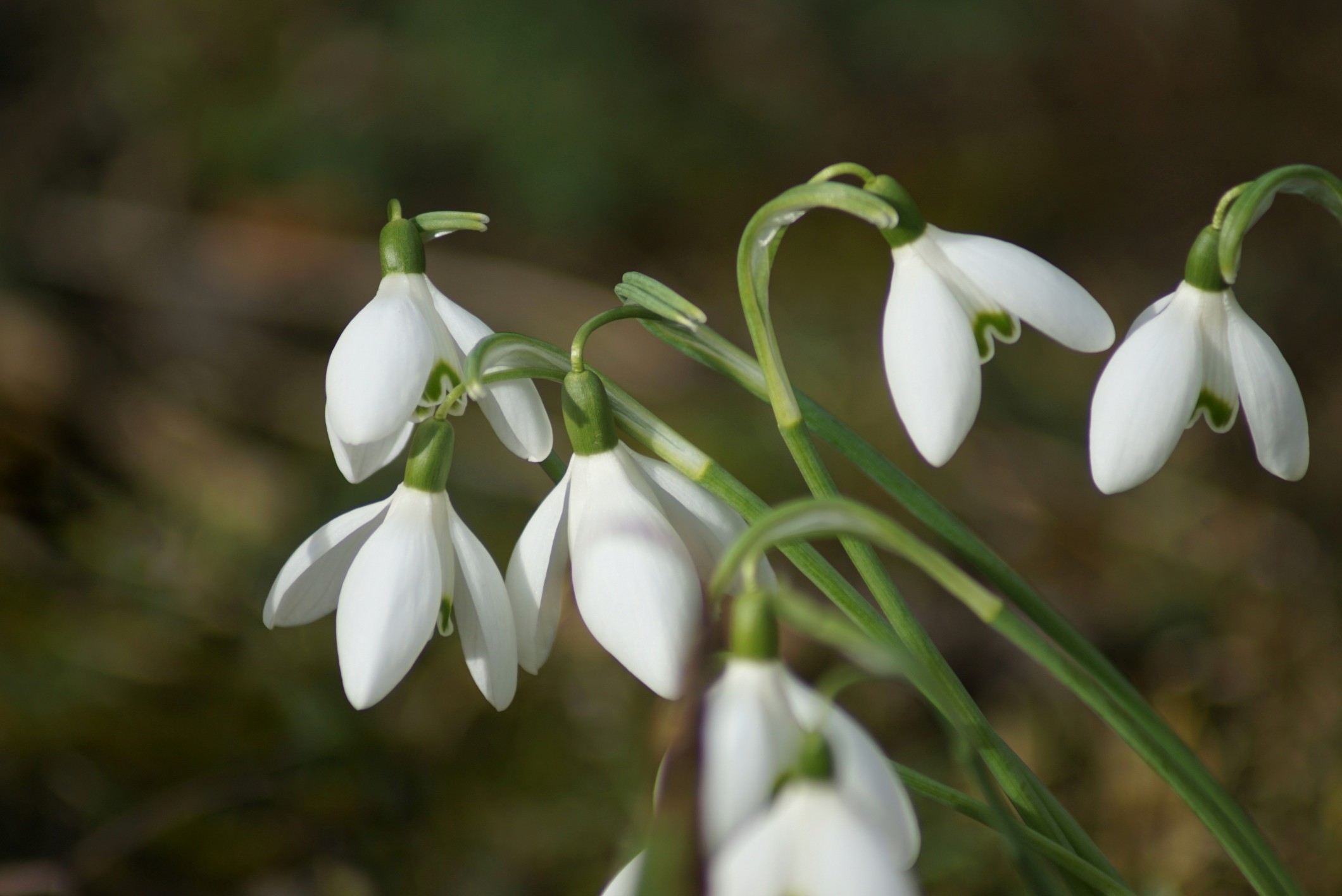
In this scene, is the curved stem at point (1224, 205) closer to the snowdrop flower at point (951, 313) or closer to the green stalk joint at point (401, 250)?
the snowdrop flower at point (951, 313)

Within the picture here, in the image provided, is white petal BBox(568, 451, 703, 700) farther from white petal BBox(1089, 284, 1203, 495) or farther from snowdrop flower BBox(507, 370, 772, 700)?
white petal BBox(1089, 284, 1203, 495)

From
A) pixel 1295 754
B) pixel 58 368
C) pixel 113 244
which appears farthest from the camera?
pixel 113 244

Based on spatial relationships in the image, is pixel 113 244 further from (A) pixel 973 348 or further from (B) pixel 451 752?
(A) pixel 973 348

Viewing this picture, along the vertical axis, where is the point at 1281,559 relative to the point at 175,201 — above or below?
below


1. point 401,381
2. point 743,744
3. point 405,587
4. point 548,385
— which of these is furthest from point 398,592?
point 548,385

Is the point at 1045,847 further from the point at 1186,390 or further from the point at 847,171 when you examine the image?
the point at 847,171

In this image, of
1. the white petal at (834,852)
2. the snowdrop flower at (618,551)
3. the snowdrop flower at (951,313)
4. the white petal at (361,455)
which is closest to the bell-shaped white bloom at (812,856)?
the white petal at (834,852)

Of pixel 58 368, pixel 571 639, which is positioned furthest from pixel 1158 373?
pixel 58 368
